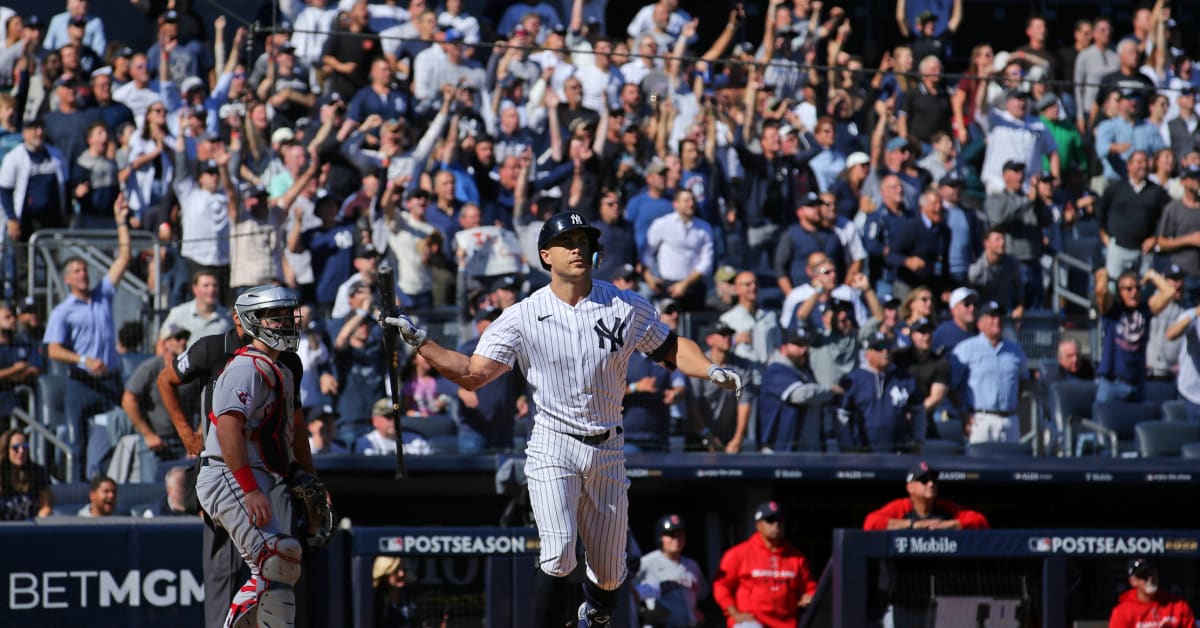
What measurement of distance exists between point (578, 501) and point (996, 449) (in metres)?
6.03

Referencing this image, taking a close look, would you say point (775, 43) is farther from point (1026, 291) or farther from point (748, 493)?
point (748, 493)

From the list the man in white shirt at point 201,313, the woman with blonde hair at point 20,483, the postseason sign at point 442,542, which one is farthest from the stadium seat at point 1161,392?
the woman with blonde hair at point 20,483

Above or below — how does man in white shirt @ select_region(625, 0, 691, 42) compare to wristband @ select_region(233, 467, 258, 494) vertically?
above

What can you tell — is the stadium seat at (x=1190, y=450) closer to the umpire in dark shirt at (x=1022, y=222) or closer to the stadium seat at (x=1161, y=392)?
the stadium seat at (x=1161, y=392)

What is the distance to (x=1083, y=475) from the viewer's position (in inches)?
444

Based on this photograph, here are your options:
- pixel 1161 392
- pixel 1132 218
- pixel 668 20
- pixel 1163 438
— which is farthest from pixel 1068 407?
pixel 668 20

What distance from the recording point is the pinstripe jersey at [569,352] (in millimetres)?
6707

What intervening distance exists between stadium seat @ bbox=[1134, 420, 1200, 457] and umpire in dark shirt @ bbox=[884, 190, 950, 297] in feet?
7.11

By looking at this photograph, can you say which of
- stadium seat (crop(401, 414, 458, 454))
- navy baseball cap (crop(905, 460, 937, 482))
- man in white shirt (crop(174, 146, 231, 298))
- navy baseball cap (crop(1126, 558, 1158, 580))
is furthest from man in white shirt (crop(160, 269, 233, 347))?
navy baseball cap (crop(1126, 558, 1158, 580))

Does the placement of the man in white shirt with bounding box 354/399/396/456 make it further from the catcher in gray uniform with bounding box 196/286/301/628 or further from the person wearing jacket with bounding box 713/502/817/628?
the catcher in gray uniform with bounding box 196/286/301/628

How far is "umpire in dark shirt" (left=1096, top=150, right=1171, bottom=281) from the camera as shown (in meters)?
14.3

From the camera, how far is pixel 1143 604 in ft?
30.8

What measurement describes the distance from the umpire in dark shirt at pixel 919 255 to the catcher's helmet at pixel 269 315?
7.64m

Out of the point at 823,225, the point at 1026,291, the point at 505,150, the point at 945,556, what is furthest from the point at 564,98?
the point at 945,556
